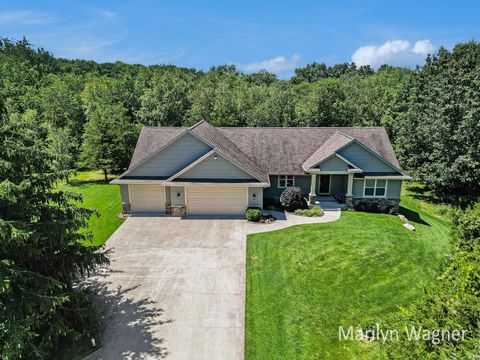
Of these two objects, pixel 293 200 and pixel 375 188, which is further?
pixel 375 188

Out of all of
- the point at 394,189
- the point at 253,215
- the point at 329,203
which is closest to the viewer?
the point at 253,215

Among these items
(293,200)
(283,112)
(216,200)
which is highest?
(283,112)

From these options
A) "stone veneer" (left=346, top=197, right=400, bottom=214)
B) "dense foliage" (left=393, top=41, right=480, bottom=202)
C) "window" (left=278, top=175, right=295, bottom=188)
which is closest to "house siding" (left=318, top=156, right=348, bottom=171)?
"stone veneer" (left=346, top=197, right=400, bottom=214)

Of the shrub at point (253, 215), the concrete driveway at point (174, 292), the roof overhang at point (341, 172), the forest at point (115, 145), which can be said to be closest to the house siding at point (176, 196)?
the concrete driveway at point (174, 292)

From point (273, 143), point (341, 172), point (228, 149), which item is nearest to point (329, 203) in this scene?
point (341, 172)

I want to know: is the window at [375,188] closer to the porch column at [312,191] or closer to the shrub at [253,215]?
the porch column at [312,191]

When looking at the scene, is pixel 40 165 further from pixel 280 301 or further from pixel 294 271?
pixel 294 271

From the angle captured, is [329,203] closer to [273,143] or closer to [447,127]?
[273,143]
